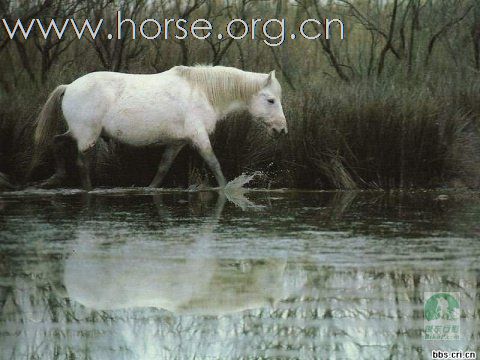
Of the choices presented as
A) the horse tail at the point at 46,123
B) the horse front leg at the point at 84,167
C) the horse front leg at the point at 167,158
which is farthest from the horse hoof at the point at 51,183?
the horse front leg at the point at 167,158

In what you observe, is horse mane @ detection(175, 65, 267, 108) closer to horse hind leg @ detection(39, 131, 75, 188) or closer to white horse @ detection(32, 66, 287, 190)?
white horse @ detection(32, 66, 287, 190)

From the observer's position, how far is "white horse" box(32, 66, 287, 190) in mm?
10875

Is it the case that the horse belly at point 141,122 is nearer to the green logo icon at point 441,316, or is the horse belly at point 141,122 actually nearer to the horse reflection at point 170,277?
the horse reflection at point 170,277

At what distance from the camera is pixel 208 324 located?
4832 millimetres

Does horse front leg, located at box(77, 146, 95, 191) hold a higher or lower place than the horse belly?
lower

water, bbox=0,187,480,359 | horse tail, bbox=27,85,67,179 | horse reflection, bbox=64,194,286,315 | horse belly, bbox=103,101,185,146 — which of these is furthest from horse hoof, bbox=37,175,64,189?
horse reflection, bbox=64,194,286,315

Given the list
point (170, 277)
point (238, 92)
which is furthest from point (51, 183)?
point (170, 277)

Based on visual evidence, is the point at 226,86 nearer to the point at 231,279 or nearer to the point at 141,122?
the point at 141,122

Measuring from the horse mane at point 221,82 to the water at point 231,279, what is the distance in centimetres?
191

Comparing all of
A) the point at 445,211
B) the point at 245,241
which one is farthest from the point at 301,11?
the point at 245,241

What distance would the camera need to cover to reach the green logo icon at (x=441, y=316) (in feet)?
15.7

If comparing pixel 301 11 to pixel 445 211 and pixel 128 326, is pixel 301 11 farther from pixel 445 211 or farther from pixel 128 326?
pixel 128 326

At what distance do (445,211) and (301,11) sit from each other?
891cm

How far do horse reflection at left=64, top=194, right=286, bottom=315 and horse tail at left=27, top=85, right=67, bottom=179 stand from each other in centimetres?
375
